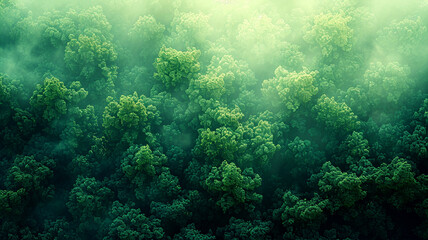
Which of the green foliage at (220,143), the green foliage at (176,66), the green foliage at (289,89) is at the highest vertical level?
the green foliage at (176,66)

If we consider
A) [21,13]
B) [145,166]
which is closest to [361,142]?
[145,166]

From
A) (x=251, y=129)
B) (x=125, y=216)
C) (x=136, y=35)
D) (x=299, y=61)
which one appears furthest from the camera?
(x=136, y=35)

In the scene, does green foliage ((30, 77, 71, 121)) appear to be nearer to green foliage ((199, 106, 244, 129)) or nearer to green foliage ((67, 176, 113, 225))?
green foliage ((67, 176, 113, 225))

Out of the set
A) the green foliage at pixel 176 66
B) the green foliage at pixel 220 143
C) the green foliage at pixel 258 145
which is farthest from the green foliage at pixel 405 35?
the green foliage at pixel 176 66

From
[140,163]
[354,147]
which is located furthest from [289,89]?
[140,163]

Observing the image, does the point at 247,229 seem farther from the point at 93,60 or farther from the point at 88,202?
the point at 93,60

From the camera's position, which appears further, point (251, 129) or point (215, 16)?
point (215, 16)

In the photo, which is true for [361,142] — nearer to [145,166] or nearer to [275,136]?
[275,136]

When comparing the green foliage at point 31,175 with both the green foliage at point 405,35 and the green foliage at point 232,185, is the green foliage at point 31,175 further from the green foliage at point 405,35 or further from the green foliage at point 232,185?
the green foliage at point 405,35
